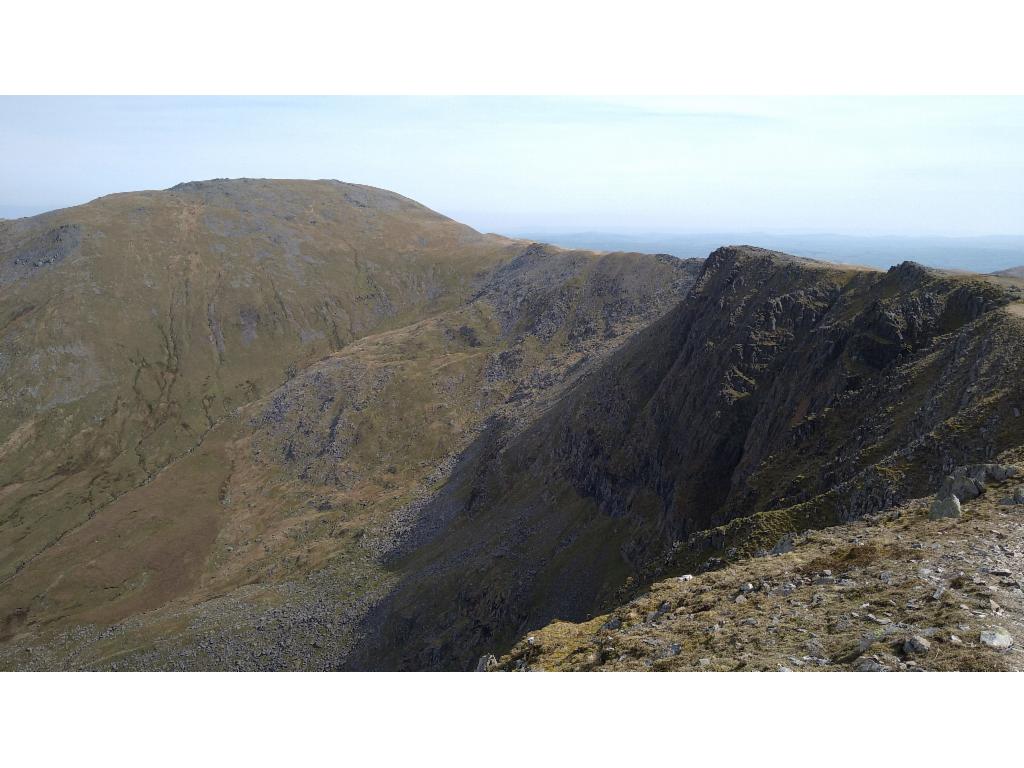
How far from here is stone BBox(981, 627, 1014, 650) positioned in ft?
39.4

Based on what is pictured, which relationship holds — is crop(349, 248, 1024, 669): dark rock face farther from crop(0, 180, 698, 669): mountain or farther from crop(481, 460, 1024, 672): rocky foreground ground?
crop(0, 180, 698, 669): mountain

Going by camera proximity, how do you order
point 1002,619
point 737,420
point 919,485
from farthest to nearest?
point 737,420
point 919,485
point 1002,619

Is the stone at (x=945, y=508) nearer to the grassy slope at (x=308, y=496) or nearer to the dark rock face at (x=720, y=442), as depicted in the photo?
the dark rock face at (x=720, y=442)

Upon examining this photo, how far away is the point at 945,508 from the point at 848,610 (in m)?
6.86

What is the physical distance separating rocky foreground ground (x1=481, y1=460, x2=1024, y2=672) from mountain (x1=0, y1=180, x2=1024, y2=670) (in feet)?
9.90

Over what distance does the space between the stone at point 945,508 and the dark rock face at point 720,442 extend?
13.9 feet

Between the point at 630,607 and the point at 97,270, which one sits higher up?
the point at 97,270

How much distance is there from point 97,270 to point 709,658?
8248 inches

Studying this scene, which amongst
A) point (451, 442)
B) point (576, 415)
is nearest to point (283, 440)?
point (451, 442)

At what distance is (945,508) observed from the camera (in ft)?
65.2

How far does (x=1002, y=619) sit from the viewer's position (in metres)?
13.2

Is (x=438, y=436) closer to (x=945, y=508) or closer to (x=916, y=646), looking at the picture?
(x=945, y=508)

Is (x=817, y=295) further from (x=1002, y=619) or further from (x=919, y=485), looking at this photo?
(x=1002, y=619)

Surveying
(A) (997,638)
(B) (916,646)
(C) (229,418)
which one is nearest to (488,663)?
(B) (916,646)
